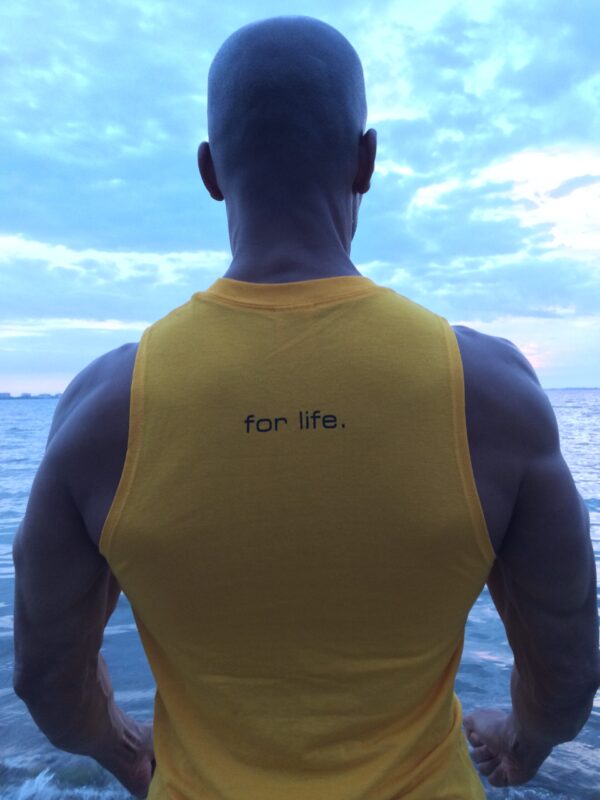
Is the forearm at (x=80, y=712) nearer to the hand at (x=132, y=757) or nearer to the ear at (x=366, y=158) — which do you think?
the hand at (x=132, y=757)

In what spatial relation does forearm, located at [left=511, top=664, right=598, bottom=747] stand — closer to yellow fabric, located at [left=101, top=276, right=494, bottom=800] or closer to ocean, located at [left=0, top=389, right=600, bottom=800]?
yellow fabric, located at [left=101, top=276, right=494, bottom=800]

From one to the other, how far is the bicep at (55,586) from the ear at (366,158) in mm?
847

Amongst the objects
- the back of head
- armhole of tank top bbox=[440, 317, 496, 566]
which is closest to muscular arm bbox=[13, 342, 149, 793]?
the back of head

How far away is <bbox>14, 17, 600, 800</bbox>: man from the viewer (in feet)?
3.72

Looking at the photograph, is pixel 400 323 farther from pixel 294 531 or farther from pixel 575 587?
pixel 575 587

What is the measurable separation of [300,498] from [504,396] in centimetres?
41

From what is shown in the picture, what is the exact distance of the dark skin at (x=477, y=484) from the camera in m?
1.19

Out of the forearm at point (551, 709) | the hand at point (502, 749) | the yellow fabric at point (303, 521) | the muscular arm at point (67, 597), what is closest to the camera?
the yellow fabric at point (303, 521)

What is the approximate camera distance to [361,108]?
4.83 ft

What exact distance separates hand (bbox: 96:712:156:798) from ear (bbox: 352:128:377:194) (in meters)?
1.50

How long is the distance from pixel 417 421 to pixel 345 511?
194 millimetres

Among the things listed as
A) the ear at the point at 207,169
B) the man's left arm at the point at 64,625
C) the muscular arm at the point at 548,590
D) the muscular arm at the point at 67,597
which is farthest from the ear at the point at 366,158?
the man's left arm at the point at 64,625

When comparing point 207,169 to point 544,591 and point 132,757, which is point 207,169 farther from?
point 132,757

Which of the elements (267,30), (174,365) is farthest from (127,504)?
(267,30)
